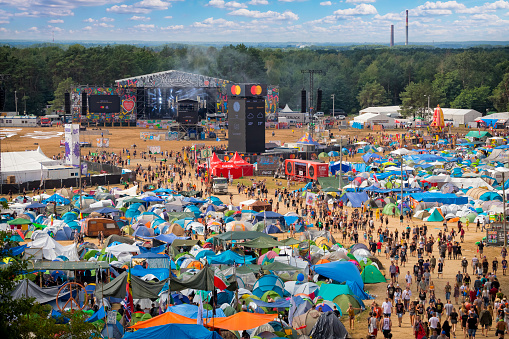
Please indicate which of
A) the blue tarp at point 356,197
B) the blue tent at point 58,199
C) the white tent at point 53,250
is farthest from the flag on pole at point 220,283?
the blue tent at point 58,199

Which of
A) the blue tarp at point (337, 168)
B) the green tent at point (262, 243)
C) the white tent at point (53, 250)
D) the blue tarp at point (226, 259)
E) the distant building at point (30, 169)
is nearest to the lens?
the blue tarp at point (226, 259)

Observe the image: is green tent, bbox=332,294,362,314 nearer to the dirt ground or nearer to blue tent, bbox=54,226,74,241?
the dirt ground

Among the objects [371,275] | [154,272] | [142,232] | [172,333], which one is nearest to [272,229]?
[142,232]

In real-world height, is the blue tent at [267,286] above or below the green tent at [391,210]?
above

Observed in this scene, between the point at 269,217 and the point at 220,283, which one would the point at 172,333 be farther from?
the point at 269,217

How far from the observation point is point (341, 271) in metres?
22.1

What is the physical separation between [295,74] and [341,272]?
118 m

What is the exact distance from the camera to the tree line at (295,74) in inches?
4439

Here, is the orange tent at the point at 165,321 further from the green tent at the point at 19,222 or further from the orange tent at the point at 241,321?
the green tent at the point at 19,222

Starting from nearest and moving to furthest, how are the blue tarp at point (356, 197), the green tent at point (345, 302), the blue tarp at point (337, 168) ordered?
the green tent at point (345, 302) < the blue tarp at point (356, 197) < the blue tarp at point (337, 168)

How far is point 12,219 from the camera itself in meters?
33.0

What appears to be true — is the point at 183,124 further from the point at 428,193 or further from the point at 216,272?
the point at 216,272

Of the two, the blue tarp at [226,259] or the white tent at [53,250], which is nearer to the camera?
the blue tarp at [226,259]

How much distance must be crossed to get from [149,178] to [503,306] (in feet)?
116
